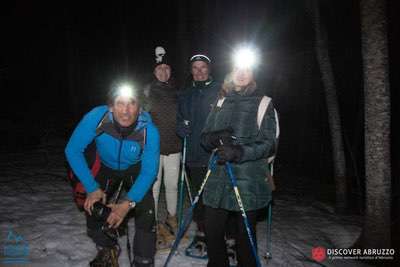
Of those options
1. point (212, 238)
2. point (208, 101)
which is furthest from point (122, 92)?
point (212, 238)

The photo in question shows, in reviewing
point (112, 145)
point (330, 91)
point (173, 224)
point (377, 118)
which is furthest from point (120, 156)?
point (330, 91)

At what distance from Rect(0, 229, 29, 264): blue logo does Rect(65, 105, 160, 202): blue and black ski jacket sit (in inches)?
63.5

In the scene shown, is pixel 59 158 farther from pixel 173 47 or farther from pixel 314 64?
pixel 173 47

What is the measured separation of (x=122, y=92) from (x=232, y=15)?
56.2 ft

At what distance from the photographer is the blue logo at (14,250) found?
3934 millimetres

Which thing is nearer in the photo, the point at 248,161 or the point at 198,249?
the point at 248,161

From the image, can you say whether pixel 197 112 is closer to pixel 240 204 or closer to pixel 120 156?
pixel 120 156

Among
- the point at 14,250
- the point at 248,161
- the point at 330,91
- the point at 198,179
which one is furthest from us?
the point at 330,91

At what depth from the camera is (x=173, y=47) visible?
945 inches

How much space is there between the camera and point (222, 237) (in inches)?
135

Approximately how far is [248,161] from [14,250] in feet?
11.2

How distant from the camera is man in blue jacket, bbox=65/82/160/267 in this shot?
3332 millimetres

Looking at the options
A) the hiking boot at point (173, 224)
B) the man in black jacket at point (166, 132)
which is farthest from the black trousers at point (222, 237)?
the hiking boot at point (173, 224)

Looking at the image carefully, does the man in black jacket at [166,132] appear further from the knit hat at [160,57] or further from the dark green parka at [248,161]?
the dark green parka at [248,161]
